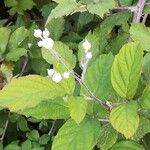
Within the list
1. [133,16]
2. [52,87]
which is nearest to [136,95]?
[52,87]

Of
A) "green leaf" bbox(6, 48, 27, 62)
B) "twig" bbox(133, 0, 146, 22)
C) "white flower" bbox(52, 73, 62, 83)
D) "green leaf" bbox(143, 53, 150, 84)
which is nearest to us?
"white flower" bbox(52, 73, 62, 83)

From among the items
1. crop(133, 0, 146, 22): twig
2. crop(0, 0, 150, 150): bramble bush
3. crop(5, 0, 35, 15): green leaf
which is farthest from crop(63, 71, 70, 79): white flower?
crop(5, 0, 35, 15): green leaf

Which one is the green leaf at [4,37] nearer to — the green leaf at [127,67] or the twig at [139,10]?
the twig at [139,10]

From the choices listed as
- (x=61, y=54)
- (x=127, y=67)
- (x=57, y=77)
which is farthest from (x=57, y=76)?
(x=61, y=54)

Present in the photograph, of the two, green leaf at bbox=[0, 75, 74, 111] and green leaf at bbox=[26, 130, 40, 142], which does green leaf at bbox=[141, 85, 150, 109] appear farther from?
green leaf at bbox=[26, 130, 40, 142]

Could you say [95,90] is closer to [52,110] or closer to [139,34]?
[52,110]

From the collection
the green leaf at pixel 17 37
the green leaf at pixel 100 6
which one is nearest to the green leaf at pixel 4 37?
the green leaf at pixel 17 37
